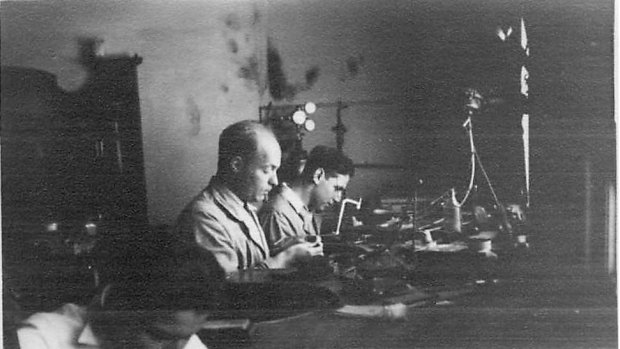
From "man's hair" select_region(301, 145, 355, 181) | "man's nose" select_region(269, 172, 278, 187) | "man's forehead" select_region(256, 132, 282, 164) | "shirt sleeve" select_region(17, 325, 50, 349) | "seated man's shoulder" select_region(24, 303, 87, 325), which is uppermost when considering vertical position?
"man's forehead" select_region(256, 132, 282, 164)

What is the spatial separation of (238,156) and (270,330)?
48 centimetres

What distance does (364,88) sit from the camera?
5.27ft

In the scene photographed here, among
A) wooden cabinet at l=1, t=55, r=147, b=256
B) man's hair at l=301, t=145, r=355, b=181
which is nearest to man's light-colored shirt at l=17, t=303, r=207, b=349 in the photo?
wooden cabinet at l=1, t=55, r=147, b=256

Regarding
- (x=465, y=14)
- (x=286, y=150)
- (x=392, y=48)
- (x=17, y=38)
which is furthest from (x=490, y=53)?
(x=17, y=38)

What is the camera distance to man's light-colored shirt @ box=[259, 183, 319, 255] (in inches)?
63.9

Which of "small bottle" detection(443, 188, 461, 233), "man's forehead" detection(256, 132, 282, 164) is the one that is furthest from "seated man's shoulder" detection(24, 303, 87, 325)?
"small bottle" detection(443, 188, 461, 233)

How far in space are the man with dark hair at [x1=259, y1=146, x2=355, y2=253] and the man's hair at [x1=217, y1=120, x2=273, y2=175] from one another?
0.45 ft

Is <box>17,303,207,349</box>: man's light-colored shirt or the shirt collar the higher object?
the shirt collar

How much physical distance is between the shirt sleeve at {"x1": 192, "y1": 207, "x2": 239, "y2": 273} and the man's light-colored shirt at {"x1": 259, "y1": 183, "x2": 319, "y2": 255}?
0.35 feet

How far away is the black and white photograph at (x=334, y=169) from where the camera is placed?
1.60 meters

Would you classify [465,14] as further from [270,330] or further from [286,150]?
[270,330]

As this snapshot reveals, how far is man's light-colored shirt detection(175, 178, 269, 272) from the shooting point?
5.31 ft

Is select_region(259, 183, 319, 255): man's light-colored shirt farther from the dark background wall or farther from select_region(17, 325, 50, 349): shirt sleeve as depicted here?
select_region(17, 325, 50, 349): shirt sleeve

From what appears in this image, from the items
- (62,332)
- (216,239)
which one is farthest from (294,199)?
(62,332)
